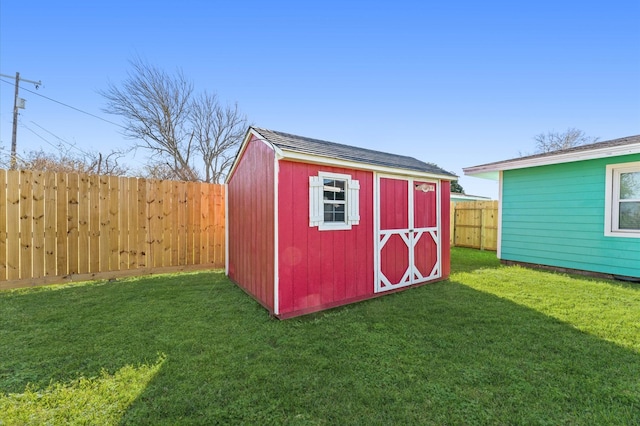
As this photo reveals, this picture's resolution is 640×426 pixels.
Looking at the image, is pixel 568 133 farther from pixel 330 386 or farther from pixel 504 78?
pixel 330 386

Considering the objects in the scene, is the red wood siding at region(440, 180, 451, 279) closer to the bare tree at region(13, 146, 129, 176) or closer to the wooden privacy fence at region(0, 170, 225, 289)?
the wooden privacy fence at region(0, 170, 225, 289)

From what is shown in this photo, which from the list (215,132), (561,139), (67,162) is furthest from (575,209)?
(561,139)

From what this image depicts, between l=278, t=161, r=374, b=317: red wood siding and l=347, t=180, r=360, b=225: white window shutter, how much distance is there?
0.27ft

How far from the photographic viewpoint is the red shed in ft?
11.3

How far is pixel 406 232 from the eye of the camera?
187 inches

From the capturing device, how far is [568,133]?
56.8 ft

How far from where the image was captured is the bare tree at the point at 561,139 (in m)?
17.0

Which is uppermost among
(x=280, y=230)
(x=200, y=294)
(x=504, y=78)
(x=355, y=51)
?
(x=355, y=51)

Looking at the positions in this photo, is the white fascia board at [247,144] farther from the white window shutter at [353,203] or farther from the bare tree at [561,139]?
the bare tree at [561,139]

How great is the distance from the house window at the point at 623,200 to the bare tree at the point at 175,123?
1420 centimetres

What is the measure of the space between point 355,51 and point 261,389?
322 inches

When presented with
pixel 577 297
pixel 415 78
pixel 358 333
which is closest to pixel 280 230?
pixel 358 333

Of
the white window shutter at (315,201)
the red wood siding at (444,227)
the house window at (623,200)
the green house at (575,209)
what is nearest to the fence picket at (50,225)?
the white window shutter at (315,201)

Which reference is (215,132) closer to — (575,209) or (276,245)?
(276,245)
